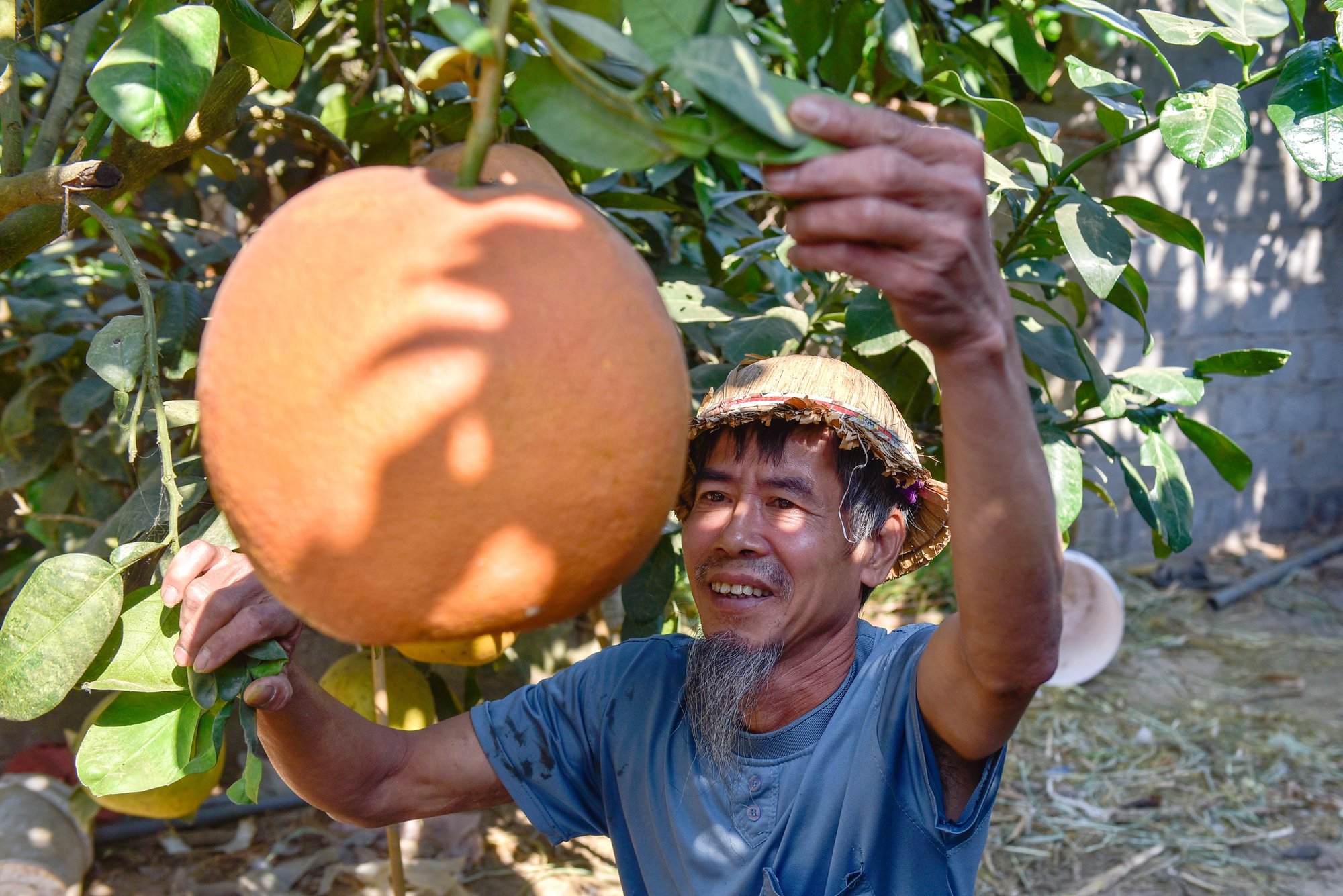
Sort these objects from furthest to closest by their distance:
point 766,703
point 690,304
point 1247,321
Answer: point 1247,321
point 690,304
point 766,703

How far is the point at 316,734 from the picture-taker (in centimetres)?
124

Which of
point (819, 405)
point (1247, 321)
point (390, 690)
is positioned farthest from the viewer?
point (1247, 321)

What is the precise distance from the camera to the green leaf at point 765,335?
1.52 meters

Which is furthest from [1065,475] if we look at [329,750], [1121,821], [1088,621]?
[1088,621]

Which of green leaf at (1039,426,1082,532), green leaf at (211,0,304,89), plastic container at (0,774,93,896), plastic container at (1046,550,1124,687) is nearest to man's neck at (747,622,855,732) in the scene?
green leaf at (1039,426,1082,532)

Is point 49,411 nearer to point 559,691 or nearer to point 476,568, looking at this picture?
point 559,691

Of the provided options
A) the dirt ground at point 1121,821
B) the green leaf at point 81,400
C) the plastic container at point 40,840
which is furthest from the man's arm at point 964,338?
the plastic container at point 40,840

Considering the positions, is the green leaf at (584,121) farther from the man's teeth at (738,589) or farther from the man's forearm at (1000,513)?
the man's teeth at (738,589)

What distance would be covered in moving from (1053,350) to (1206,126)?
0.43 metres

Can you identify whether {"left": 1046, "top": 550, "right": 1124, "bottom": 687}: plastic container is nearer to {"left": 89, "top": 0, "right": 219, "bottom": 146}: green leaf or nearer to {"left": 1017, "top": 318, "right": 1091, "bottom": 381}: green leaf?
{"left": 1017, "top": 318, "right": 1091, "bottom": 381}: green leaf

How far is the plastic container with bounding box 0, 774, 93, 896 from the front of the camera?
226 cm

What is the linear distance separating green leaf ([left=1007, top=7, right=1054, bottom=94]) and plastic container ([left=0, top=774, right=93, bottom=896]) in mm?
2388

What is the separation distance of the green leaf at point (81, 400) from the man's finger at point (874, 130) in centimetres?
154

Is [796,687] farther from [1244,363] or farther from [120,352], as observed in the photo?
[120,352]
